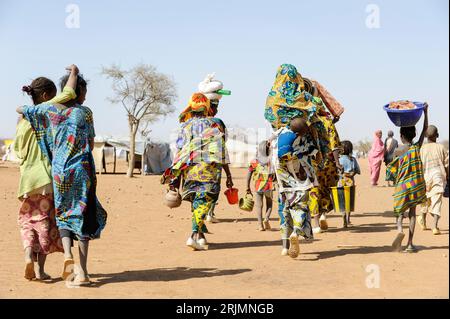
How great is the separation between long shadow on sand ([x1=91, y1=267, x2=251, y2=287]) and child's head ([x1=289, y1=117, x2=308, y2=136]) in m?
1.79

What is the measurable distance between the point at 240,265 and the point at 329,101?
386 centimetres

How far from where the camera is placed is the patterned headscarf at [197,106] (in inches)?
353

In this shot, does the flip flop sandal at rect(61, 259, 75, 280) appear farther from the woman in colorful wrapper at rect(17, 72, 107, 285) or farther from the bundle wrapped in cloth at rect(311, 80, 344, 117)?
the bundle wrapped in cloth at rect(311, 80, 344, 117)

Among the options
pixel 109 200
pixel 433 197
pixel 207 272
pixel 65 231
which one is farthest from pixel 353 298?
pixel 109 200

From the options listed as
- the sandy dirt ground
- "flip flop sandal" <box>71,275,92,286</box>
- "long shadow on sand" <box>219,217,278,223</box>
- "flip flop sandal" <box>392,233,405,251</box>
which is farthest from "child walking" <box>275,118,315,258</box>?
"long shadow on sand" <box>219,217,278,223</box>

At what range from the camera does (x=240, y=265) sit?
7.79m

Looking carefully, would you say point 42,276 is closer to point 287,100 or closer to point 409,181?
point 287,100

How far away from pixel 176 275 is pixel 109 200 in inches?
409

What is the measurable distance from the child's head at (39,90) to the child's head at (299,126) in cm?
289

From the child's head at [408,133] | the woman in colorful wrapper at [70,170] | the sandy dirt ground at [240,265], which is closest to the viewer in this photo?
the sandy dirt ground at [240,265]

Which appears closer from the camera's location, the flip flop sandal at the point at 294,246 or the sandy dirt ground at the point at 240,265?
the sandy dirt ground at the point at 240,265

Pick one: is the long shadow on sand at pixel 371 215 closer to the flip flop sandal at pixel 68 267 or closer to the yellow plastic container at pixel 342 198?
the yellow plastic container at pixel 342 198

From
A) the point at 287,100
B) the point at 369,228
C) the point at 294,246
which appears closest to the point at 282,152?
the point at 287,100

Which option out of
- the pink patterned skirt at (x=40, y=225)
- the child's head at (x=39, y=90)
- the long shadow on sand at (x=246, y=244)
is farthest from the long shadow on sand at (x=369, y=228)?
the child's head at (x=39, y=90)
